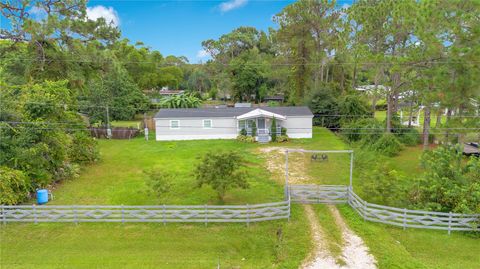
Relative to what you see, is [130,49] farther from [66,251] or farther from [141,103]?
[66,251]

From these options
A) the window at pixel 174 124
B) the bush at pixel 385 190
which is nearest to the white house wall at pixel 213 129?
the window at pixel 174 124

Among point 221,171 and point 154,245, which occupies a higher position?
point 221,171

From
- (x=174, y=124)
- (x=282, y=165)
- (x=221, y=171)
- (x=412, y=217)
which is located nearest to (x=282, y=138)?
(x=282, y=165)

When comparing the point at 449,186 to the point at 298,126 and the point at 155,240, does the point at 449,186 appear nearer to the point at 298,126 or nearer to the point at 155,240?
the point at 155,240

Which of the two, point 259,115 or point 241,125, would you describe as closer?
point 259,115

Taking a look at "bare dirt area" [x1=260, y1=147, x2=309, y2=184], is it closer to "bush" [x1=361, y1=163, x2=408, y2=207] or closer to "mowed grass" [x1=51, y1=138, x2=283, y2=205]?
"mowed grass" [x1=51, y1=138, x2=283, y2=205]


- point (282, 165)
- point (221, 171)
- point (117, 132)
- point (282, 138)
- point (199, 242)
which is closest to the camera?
point (199, 242)

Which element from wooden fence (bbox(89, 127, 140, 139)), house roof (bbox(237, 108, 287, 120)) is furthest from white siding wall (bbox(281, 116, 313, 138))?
wooden fence (bbox(89, 127, 140, 139))
